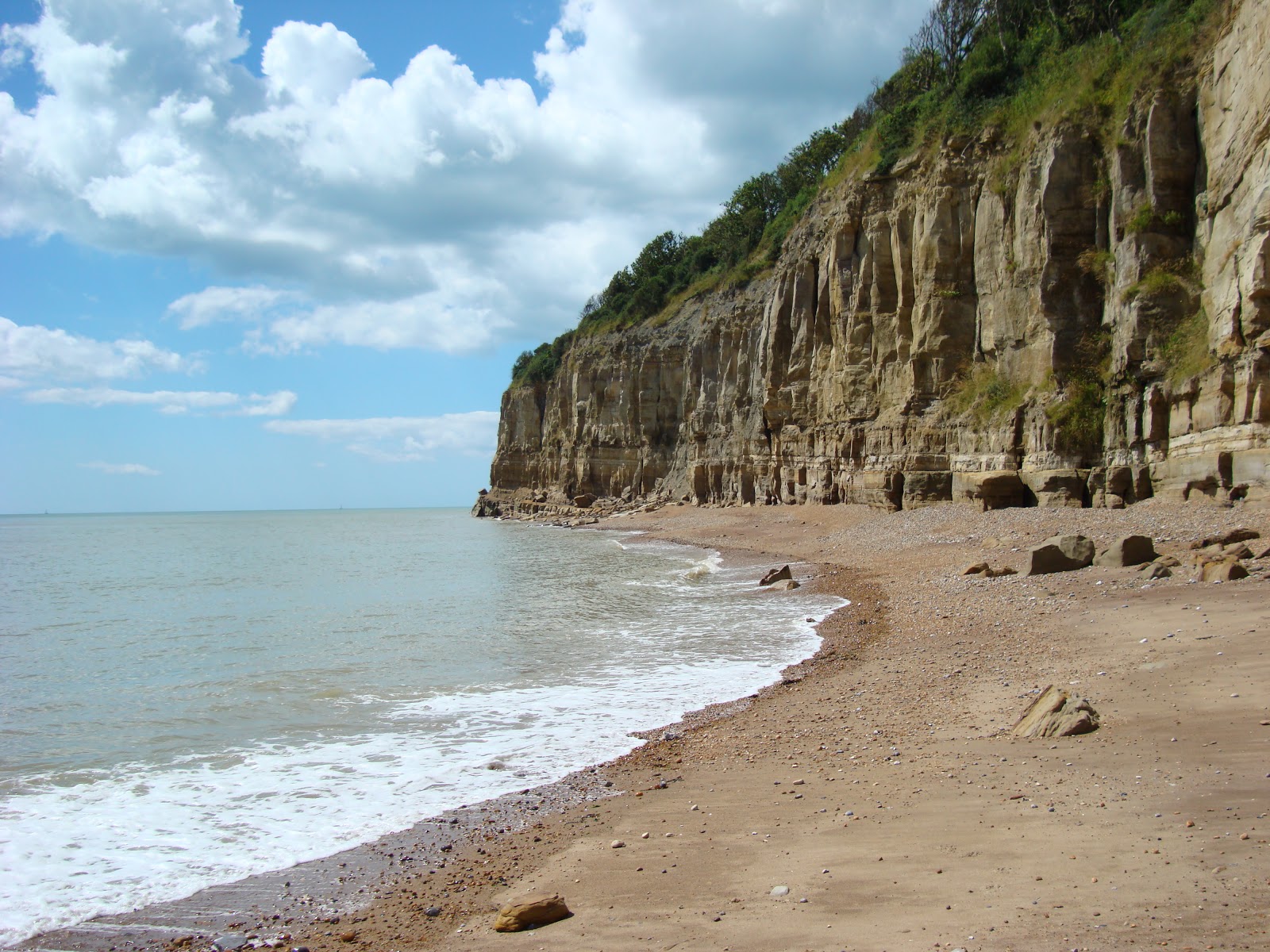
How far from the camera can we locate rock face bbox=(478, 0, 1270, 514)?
17078 mm

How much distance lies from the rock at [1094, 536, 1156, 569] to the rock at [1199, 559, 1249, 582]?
1666mm

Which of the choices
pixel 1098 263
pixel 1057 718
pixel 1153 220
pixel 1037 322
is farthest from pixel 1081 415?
pixel 1057 718

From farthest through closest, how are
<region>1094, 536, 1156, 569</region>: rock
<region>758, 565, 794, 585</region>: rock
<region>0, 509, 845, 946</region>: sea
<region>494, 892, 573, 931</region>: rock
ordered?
<region>758, 565, 794, 585</region>: rock
<region>1094, 536, 1156, 569</region>: rock
<region>0, 509, 845, 946</region>: sea
<region>494, 892, 573, 931</region>: rock

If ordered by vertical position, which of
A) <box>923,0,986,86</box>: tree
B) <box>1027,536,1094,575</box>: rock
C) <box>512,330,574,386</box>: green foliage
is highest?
<box>923,0,986,86</box>: tree

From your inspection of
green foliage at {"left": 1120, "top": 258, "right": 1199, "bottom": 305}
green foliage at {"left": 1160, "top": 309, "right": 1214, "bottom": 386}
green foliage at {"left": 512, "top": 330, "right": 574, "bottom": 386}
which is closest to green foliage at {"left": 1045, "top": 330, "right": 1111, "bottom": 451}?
green foliage at {"left": 1120, "top": 258, "right": 1199, "bottom": 305}

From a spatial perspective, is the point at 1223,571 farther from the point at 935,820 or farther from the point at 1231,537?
the point at 935,820

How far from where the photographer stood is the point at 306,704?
1009 cm

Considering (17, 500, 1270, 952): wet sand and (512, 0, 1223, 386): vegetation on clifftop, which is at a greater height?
(512, 0, 1223, 386): vegetation on clifftop

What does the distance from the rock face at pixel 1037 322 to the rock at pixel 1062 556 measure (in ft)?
12.6

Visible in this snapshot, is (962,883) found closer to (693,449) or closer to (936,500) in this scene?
(936,500)

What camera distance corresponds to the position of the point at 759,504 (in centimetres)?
4347

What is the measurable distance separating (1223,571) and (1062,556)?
3.14 metres

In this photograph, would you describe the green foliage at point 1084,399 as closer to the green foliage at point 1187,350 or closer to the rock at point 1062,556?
the green foliage at point 1187,350

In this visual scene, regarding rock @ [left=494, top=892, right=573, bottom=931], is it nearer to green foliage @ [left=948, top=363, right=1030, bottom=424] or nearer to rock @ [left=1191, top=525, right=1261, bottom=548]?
rock @ [left=1191, top=525, right=1261, bottom=548]
